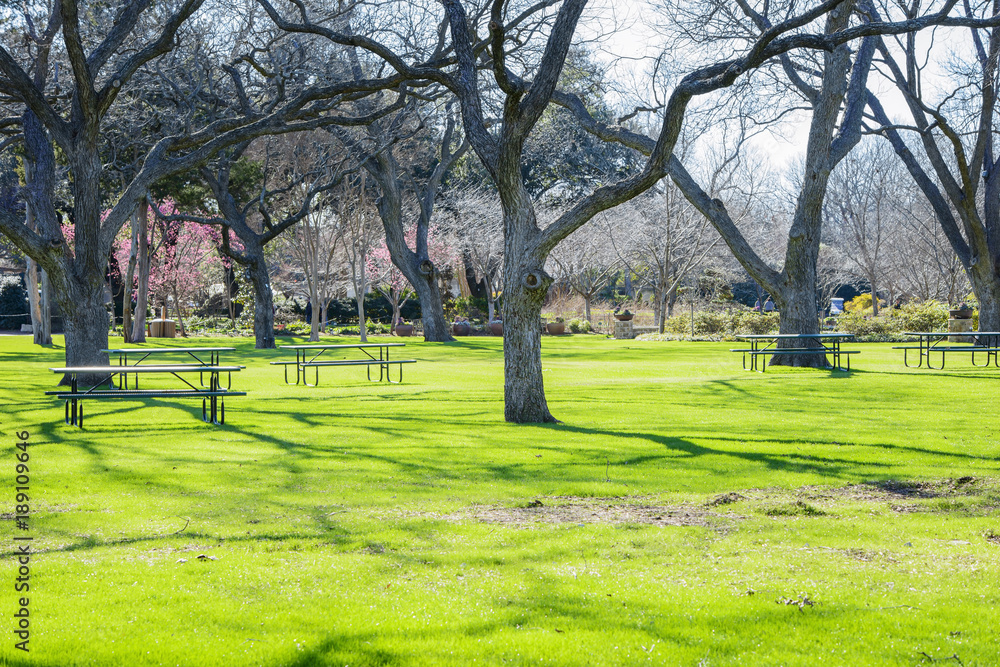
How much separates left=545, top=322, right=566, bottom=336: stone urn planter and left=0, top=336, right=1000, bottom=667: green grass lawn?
97.1 ft

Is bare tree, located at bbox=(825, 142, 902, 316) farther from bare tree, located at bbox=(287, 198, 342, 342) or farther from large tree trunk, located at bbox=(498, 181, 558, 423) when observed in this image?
large tree trunk, located at bbox=(498, 181, 558, 423)

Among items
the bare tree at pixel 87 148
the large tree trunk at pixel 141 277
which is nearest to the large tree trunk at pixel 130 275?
the large tree trunk at pixel 141 277

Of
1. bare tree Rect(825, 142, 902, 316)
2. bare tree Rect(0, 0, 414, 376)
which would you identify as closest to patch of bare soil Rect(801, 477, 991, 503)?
bare tree Rect(0, 0, 414, 376)

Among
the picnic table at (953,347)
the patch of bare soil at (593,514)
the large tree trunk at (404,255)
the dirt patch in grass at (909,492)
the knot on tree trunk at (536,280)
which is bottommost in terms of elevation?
the patch of bare soil at (593,514)

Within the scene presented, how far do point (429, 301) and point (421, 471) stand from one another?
975 inches

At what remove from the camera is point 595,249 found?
4453cm

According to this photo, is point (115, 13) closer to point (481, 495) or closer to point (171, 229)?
point (481, 495)

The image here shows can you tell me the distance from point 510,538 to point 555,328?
120 feet

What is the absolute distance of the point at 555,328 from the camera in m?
42.0

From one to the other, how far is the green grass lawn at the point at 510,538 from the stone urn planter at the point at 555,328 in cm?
2958

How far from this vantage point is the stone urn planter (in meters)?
41.8

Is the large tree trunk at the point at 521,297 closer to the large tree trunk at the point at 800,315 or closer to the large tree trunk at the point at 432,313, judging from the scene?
the large tree trunk at the point at 800,315

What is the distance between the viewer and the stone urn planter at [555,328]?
41781mm

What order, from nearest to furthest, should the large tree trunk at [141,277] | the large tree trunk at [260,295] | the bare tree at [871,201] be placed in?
the large tree trunk at [260,295] < the large tree trunk at [141,277] < the bare tree at [871,201]
